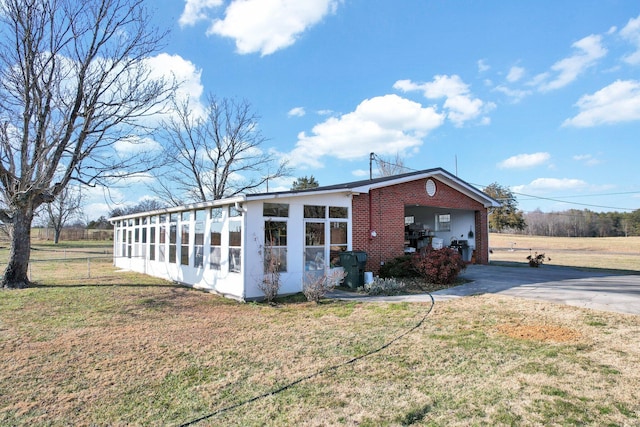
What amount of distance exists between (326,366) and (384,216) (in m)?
8.33

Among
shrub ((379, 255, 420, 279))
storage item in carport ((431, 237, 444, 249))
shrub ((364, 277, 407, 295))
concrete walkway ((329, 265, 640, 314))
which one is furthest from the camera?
storage item in carport ((431, 237, 444, 249))

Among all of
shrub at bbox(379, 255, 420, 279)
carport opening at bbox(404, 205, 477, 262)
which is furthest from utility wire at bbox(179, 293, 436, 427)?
carport opening at bbox(404, 205, 477, 262)

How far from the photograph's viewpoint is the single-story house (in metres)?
9.41

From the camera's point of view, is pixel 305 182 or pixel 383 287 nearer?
pixel 383 287

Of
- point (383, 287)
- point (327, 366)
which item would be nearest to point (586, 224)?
point (383, 287)

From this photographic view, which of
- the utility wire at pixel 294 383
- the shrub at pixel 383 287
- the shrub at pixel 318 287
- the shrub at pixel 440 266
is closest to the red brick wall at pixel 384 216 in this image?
the shrub at pixel 440 266

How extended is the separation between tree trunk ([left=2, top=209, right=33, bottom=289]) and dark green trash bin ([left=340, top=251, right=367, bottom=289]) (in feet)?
34.1

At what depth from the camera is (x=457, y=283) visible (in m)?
11.2

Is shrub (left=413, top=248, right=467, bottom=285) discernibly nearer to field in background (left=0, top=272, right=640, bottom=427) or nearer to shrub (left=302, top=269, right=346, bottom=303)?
field in background (left=0, top=272, right=640, bottom=427)

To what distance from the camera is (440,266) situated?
35.8 ft

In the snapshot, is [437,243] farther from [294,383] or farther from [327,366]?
[294,383]

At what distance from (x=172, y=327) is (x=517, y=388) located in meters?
5.77

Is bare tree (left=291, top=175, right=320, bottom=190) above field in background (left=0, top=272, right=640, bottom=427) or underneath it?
above

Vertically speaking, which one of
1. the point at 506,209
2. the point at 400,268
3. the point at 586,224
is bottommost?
the point at 400,268
